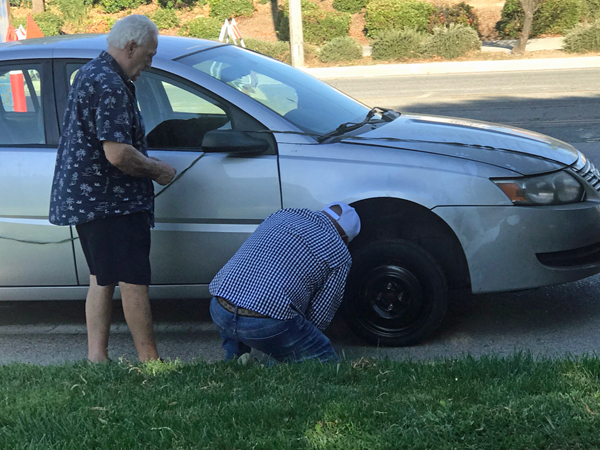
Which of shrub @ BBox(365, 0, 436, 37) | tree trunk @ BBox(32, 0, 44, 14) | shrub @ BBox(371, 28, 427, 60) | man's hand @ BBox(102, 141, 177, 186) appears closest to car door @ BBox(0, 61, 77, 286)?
man's hand @ BBox(102, 141, 177, 186)

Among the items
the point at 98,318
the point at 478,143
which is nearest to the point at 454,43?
the point at 478,143

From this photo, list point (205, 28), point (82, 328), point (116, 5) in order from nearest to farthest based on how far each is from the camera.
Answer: point (82, 328) < point (205, 28) < point (116, 5)

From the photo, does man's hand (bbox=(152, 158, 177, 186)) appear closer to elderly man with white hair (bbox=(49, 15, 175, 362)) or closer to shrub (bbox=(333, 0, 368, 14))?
elderly man with white hair (bbox=(49, 15, 175, 362))

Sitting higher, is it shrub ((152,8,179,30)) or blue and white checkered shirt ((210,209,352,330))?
shrub ((152,8,179,30))

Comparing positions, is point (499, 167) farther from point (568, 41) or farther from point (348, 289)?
→ point (568, 41)

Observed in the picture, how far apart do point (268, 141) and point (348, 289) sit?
93cm

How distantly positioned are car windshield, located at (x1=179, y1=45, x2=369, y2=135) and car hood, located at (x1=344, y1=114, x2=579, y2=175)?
30 cm

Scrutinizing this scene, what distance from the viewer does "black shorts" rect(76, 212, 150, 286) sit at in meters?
3.80

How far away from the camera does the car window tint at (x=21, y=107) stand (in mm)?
4438

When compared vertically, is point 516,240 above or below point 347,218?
below

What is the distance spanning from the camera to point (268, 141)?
164 inches

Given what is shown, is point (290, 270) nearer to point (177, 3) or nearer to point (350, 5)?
point (350, 5)

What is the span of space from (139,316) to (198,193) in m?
0.75

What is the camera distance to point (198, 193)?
4180 mm
